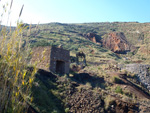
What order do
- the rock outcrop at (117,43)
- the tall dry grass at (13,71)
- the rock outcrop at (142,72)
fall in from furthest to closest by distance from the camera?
the rock outcrop at (117,43)
the rock outcrop at (142,72)
the tall dry grass at (13,71)

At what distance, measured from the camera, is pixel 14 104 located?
232 centimetres

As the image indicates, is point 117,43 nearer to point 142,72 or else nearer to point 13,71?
point 142,72

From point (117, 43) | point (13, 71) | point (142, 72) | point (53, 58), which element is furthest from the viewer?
point (117, 43)

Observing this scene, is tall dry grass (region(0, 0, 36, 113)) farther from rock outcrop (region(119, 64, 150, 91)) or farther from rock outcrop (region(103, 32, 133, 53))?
rock outcrop (region(103, 32, 133, 53))

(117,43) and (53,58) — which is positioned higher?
(117,43)

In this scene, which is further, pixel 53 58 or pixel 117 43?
pixel 117 43

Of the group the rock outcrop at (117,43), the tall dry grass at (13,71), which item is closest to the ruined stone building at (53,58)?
the tall dry grass at (13,71)

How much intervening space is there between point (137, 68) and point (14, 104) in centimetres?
1706

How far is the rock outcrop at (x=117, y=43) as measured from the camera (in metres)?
45.8

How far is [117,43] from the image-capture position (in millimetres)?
48281

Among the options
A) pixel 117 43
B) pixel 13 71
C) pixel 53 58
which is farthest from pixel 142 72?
pixel 117 43

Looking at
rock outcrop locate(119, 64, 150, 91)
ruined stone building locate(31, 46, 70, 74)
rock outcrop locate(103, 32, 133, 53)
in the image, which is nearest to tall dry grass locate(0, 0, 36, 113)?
ruined stone building locate(31, 46, 70, 74)

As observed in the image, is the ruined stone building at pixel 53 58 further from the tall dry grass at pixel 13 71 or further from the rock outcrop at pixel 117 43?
the rock outcrop at pixel 117 43

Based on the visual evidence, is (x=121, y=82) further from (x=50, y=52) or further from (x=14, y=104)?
(x=14, y=104)
